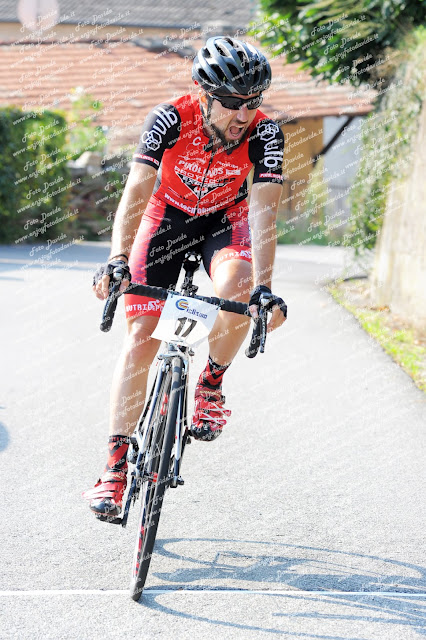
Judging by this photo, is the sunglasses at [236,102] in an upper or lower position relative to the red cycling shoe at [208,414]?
upper

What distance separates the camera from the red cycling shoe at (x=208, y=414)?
4707 millimetres

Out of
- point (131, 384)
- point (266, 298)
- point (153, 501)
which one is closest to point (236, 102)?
point (266, 298)

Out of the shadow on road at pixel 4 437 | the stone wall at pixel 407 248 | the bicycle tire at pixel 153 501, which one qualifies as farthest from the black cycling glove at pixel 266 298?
the stone wall at pixel 407 248

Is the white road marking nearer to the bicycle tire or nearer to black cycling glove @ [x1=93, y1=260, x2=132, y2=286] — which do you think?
the bicycle tire

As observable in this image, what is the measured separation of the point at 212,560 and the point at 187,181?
1.79 metres

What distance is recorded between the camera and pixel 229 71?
13.6 ft

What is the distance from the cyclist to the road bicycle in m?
0.09

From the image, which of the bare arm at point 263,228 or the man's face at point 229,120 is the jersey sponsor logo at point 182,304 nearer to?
the bare arm at point 263,228

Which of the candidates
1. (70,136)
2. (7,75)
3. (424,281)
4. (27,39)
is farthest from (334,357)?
(27,39)

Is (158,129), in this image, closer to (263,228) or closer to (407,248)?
(263,228)

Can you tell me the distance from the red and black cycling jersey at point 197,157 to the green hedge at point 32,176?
544 inches

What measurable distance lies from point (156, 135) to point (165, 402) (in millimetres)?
1191

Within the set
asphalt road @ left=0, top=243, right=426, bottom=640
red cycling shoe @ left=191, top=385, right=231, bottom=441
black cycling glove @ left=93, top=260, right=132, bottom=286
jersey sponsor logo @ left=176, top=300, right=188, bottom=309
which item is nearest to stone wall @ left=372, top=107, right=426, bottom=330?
asphalt road @ left=0, top=243, right=426, bottom=640

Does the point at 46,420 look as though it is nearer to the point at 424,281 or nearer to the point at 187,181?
the point at 187,181
